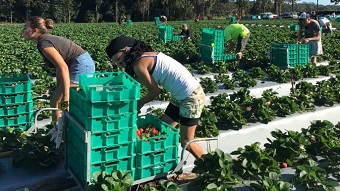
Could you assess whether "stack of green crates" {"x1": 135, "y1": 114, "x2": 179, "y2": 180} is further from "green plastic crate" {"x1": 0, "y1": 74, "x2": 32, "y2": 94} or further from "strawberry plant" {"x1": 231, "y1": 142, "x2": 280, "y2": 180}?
"green plastic crate" {"x1": 0, "y1": 74, "x2": 32, "y2": 94}

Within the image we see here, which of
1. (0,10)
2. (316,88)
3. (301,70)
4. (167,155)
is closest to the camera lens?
(167,155)

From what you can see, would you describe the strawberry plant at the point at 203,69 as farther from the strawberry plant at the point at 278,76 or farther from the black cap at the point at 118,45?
the black cap at the point at 118,45

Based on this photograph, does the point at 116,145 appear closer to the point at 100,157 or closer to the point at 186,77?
the point at 100,157

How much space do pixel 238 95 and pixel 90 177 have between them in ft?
14.3

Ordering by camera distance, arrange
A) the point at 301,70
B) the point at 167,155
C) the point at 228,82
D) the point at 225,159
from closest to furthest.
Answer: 1. the point at 225,159
2. the point at 167,155
3. the point at 228,82
4. the point at 301,70

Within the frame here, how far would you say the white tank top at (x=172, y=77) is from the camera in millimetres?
4230

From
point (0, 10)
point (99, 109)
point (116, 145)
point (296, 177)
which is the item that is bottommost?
point (296, 177)

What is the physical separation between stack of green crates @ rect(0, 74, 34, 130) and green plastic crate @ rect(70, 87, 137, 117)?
5.83ft

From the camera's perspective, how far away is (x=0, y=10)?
57.3 meters

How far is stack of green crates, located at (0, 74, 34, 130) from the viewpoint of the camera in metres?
5.54

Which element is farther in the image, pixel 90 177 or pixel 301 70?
pixel 301 70

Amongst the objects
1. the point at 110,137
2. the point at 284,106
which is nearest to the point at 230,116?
the point at 284,106

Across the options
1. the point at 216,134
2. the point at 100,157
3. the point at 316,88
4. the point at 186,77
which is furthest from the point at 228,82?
the point at 100,157

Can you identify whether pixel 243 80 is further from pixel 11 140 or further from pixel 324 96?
pixel 11 140
